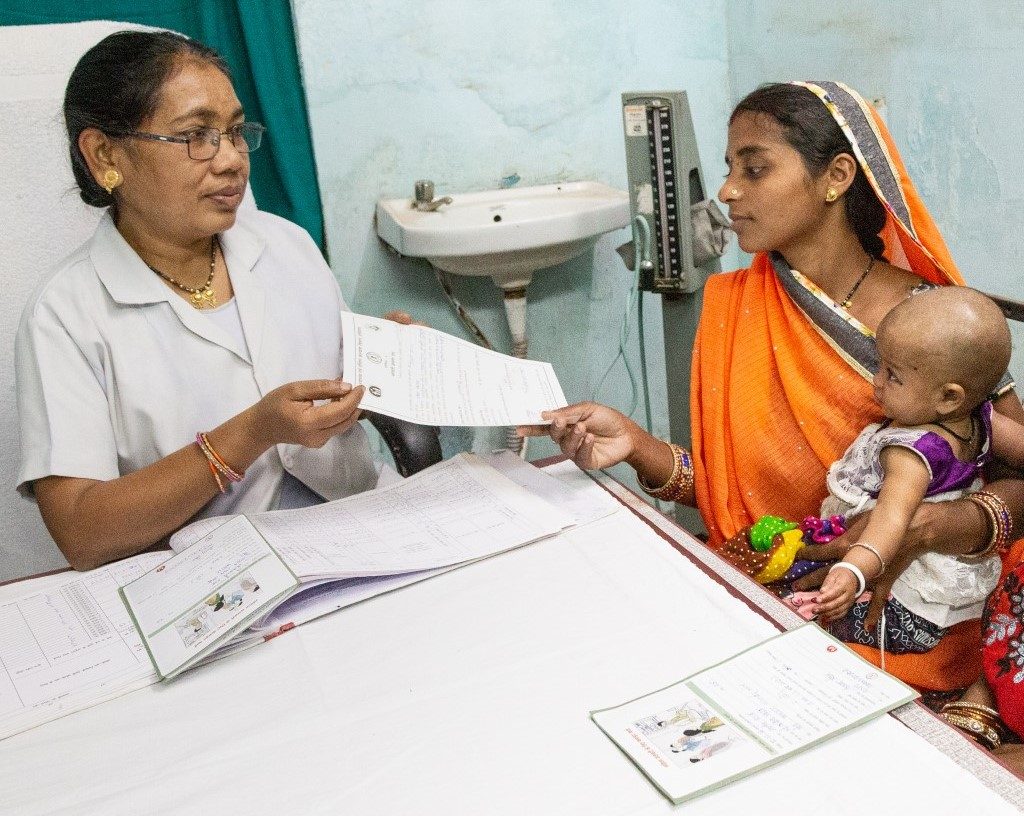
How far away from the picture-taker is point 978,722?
4.06 feet

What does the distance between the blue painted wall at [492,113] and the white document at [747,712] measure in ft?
6.85

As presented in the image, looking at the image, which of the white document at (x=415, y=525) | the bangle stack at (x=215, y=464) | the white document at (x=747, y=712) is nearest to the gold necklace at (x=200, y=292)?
the bangle stack at (x=215, y=464)

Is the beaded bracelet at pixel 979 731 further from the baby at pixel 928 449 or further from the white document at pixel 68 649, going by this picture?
the white document at pixel 68 649

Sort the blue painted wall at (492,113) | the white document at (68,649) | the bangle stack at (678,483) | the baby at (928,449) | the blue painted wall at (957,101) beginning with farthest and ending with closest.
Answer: the blue painted wall at (492,113) < the blue painted wall at (957,101) < the bangle stack at (678,483) < the baby at (928,449) < the white document at (68,649)

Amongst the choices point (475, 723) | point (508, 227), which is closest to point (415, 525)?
point (475, 723)

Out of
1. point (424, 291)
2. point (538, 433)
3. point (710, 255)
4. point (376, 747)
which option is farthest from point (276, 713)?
point (424, 291)

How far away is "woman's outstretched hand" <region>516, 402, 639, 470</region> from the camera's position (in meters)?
1.47

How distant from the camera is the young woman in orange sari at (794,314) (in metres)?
1.52

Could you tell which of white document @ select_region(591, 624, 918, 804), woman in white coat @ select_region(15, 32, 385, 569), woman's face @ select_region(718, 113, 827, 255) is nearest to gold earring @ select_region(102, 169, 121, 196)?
woman in white coat @ select_region(15, 32, 385, 569)

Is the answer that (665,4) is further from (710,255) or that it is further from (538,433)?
(538,433)

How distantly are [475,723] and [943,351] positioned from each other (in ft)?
2.74

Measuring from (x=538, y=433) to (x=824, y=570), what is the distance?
0.47 meters

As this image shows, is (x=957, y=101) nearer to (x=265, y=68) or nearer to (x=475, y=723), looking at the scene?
(x=265, y=68)

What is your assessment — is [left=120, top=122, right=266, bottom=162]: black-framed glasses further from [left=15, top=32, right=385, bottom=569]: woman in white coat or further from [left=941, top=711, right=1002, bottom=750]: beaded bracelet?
[left=941, top=711, right=1002, bottom=750]: beaded bracelet
